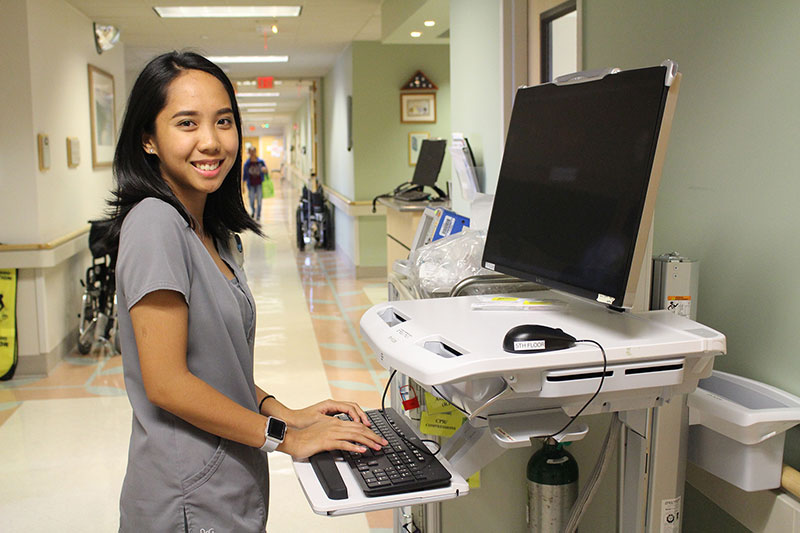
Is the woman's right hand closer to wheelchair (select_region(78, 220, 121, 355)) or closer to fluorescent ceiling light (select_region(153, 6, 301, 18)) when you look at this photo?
wheelchair (select_region(78, 220, 121, 355))

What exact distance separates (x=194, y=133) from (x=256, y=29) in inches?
259

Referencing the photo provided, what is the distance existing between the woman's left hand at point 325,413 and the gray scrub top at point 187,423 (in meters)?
0.19

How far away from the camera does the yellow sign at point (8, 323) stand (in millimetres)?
5285

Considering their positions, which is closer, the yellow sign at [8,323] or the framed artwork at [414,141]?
the yellow sign at [8,323]

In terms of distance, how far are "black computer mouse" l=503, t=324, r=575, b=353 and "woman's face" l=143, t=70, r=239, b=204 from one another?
0.66 metres

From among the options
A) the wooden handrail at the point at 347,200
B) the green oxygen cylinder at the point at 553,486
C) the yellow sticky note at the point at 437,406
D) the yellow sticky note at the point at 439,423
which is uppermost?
the wooden handrail at the point at 347,200

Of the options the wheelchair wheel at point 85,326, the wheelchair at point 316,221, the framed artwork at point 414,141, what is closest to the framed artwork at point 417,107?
the framed artwork at point 414,141

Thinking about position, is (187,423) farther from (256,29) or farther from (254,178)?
(254,178)

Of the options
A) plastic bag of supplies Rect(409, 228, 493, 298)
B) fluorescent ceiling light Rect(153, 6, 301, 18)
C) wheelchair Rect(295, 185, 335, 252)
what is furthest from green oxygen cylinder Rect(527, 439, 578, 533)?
wheelchair Rect(295, 185, 335, 252)

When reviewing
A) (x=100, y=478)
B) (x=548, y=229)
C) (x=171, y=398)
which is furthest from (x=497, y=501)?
(x=100, y=478)

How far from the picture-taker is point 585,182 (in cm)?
148

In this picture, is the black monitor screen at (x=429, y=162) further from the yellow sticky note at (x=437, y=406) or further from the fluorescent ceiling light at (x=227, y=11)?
the yellow sticky note at (x=437, y=406)

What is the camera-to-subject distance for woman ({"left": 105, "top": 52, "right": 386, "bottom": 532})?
1.31m

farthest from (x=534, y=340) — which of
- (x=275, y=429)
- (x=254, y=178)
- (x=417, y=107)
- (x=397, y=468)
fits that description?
(x=254, y=178)
